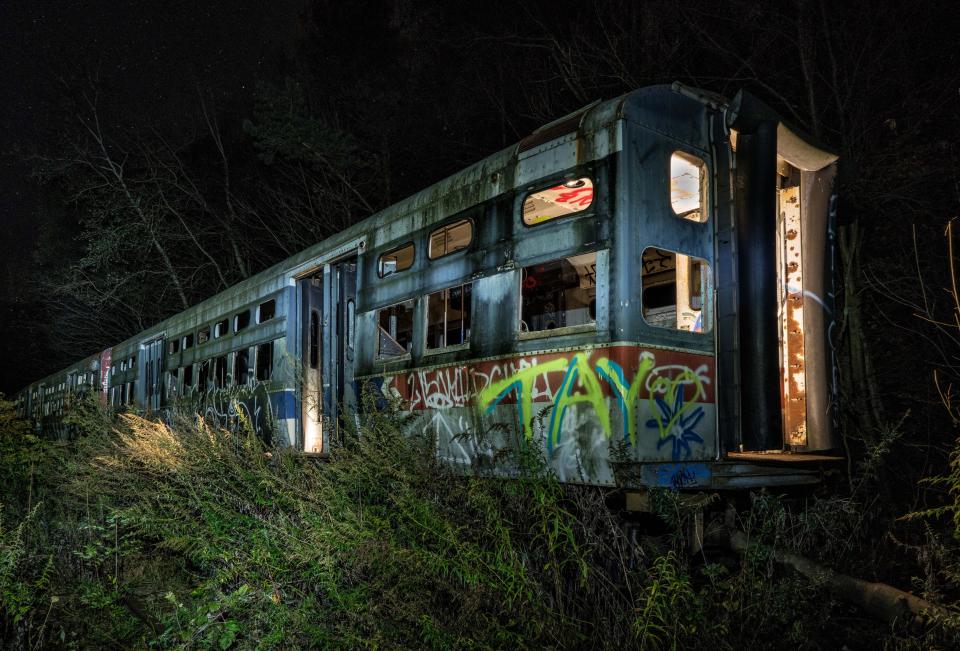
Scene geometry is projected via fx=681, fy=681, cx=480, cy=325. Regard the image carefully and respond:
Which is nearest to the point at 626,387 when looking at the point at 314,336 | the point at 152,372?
the point at 314,336

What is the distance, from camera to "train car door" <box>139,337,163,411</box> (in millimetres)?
14953

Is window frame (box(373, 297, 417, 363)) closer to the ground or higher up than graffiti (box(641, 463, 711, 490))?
higher up

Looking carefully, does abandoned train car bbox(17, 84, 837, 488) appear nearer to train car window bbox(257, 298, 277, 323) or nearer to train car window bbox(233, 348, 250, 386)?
train car window bbox(257, 298, 277, 323)

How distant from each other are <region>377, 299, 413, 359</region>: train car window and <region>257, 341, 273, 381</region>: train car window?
3.12m

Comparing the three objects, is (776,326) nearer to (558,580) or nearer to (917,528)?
(917,528)

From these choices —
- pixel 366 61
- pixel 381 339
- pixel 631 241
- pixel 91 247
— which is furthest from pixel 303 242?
pixel 631 241

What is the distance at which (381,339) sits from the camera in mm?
7547

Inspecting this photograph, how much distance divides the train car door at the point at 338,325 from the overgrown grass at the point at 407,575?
3.20 m

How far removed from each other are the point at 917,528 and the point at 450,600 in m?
4.48

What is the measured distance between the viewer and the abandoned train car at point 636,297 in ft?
16.4

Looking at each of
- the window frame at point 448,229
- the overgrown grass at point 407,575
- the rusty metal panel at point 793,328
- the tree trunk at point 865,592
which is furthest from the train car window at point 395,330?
the tree trunk at point 865,592

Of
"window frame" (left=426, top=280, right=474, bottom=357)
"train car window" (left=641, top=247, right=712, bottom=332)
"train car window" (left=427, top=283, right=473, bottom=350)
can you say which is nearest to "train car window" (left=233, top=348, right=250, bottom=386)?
"window frame" (left=426, top=280, right=474, bottom=357)

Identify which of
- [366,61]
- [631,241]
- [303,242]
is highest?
[366,61]

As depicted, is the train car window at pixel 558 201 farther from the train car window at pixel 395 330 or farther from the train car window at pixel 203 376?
the train car window at pixel 203 376
